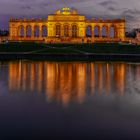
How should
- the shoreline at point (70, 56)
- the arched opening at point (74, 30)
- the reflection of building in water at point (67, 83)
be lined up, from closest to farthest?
the reflection of building in water at point (67, 83), the shoreline at point (70, 56), the arched opening at point (74, 30)

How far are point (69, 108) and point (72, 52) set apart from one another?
59.9 m

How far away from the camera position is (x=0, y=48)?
88.2 meters

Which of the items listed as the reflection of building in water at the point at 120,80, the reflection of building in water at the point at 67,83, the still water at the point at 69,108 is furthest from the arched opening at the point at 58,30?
the still water at the point at 69,108

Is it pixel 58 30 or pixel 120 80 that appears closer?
pixel 120 80

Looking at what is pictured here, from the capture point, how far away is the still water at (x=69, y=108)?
17.8m

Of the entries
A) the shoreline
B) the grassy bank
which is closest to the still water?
the shoreline

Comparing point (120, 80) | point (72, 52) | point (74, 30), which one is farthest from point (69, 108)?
point (74, 30)

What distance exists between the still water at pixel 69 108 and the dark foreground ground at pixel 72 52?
123ft

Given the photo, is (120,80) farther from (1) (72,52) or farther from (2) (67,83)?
(1) (72,52)

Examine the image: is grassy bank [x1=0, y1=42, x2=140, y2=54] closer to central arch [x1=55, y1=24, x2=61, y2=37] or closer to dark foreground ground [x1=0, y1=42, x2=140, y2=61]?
dark foreground ground [x1=0, y1=42, x2=140, y2=61]

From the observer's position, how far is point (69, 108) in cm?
2252

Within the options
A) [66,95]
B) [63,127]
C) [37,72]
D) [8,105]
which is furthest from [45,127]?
[37,72]

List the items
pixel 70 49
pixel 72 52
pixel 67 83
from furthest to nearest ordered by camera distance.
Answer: pixel 70 49
pixel 72 52
pixel 67 83

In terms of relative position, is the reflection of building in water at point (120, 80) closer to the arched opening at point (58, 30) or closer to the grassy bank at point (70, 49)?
the grassy bank at point (70, 49)
